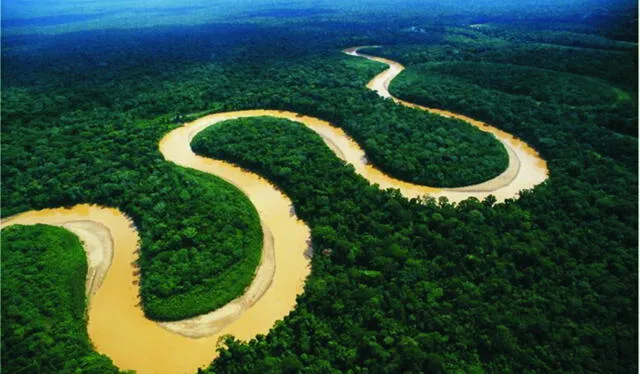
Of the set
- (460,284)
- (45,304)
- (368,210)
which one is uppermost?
(368,210)

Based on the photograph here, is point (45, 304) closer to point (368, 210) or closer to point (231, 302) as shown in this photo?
point (231, 302)

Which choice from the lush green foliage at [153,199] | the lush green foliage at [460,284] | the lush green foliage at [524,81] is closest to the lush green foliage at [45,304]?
the lush green foliage at [153,199]

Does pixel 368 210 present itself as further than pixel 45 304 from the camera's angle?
Yes

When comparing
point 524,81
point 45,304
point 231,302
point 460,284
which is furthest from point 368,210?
point 524,81

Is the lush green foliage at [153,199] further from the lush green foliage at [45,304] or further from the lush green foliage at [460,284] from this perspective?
the lush green foliage at [460,284]

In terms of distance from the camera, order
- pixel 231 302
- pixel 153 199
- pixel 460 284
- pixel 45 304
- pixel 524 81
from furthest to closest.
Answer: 1. pixel 524 81
2. pixel 153 199
3. pixel 231 302
4. pixel 460 284
5. pixel 45 304

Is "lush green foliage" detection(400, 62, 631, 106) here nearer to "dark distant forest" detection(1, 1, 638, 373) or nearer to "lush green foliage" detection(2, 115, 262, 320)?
"dark distant forest" detection(1, 1, 638, 373)
